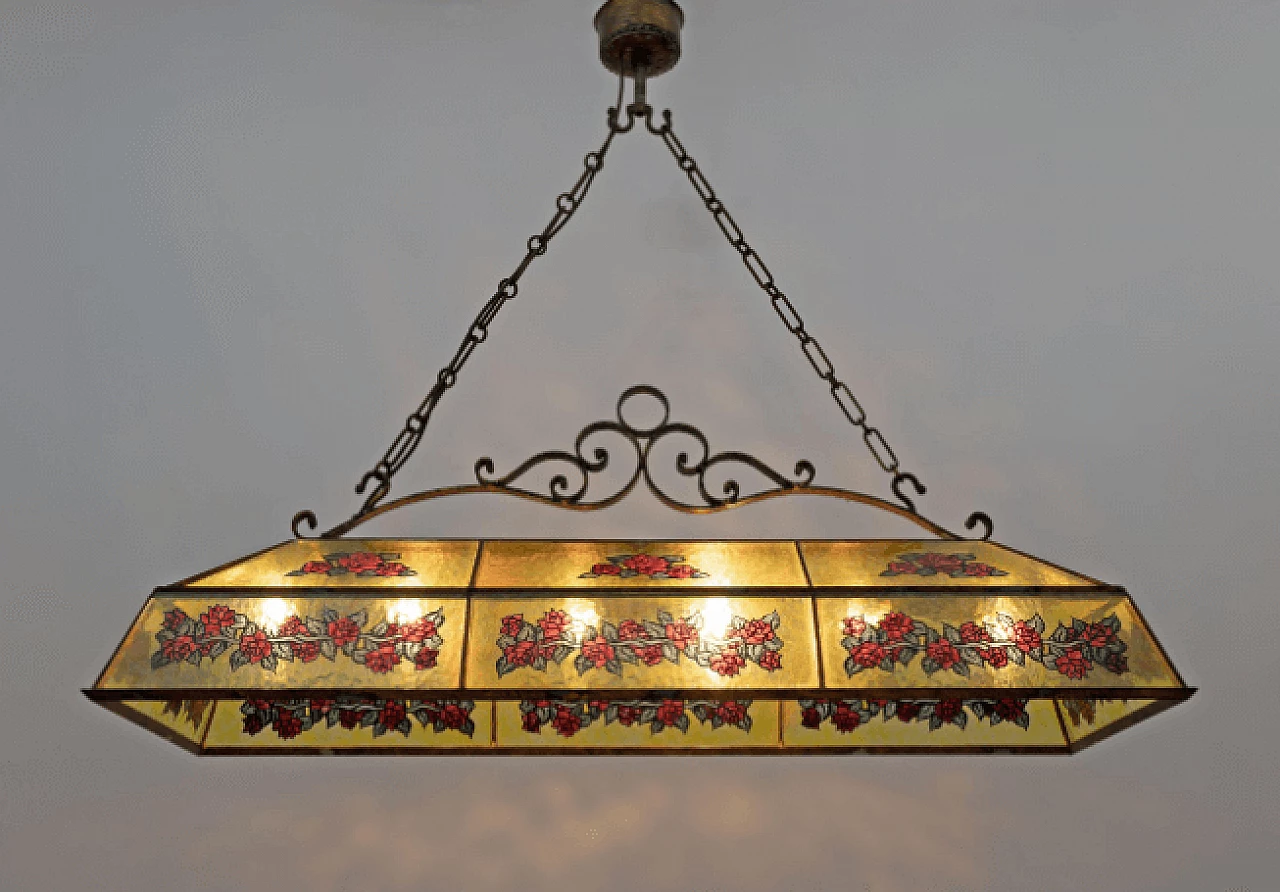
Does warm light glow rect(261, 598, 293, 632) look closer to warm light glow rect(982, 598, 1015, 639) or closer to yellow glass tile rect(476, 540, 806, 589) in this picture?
yellow glass tile rect(476, 540, 806, 589)

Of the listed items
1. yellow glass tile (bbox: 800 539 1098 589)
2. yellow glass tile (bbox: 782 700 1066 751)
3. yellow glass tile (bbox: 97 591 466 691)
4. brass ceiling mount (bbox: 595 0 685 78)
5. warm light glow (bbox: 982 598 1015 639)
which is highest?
brass ceiling mount (bbox: 595 0 685 78)

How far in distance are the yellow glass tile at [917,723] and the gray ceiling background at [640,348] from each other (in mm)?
485

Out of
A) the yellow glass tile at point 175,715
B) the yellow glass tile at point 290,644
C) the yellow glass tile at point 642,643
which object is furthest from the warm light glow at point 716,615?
the yellow glass tile at point 175,715

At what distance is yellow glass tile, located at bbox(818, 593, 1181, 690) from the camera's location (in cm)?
130

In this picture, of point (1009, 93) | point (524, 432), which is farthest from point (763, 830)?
point (1009, 93)

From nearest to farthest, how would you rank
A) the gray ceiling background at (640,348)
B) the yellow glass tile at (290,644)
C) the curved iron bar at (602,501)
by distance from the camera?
the yellow glass tile at (290,644) → the curved iron bar at (602,501) → the gray ceiling background at (640,348)

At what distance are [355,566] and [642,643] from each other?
42 cm

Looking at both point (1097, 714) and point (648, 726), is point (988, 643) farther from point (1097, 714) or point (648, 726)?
point (648, 726)

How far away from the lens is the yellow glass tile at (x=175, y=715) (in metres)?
1.42

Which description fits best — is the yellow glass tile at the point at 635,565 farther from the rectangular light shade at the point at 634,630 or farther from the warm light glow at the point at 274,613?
the warm light glow at the point at 274,613

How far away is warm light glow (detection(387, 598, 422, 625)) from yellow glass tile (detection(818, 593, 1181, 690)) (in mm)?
511

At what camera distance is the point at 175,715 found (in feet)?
5.24

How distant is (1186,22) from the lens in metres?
2.74

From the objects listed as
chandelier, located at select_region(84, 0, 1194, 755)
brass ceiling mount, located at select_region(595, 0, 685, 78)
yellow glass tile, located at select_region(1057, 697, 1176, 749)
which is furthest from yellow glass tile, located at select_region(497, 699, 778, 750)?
brass ceiling mount, located at select_region(595, 0, 685, 78)
